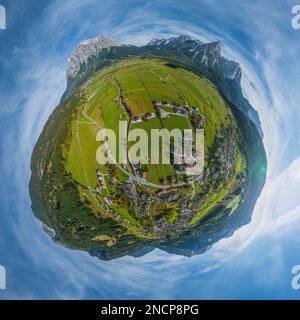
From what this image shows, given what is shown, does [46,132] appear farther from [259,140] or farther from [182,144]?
[259,140]

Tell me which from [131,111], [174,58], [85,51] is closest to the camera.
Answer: [131,111]

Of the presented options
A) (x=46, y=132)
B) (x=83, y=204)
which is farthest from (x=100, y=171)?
(x=46, y=132)

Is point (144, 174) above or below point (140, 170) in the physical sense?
below

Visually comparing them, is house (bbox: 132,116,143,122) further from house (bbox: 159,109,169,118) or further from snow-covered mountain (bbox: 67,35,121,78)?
snow-covered mountain (bbox: 67,35,121,78)

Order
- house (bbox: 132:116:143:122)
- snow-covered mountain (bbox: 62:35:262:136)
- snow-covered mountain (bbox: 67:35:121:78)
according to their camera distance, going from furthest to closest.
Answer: snow-covered mountain (bbox: 62:35:262:136) → house (bbox: 132:116:143:122) → snow-covered mountain (bbox: 67:35:121:78)

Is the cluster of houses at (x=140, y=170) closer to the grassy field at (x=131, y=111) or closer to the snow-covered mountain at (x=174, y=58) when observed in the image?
the grassy field at (x=131, y=111)

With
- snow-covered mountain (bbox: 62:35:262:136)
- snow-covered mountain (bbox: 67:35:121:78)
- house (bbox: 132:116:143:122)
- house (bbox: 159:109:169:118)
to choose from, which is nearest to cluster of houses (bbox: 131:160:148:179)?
house (bbox: 132:116:143:122)

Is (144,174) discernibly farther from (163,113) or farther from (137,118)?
(163,113)

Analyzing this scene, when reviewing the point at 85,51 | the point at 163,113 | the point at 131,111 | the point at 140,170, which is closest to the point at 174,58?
the point at 163,113

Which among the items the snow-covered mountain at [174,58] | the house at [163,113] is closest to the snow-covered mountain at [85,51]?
the snow-covered mountain at [174,58]
